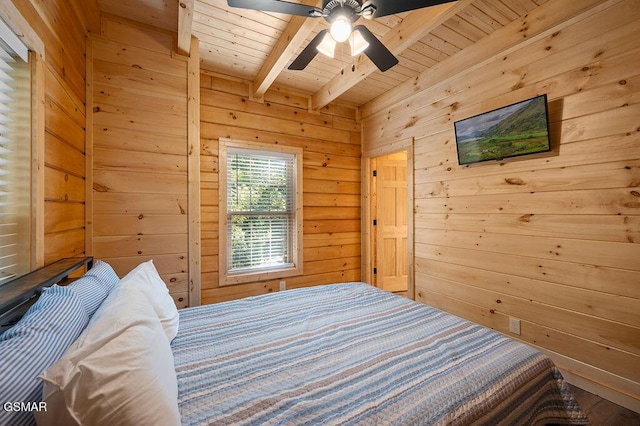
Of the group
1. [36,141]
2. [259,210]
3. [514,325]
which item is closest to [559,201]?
[514,325]

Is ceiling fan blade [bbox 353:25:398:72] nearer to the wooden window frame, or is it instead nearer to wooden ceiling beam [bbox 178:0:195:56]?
wooden ceiling beam [bbox 178:0:195:56]

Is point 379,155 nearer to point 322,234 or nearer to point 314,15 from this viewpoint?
point 322,234

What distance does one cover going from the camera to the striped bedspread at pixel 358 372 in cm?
90

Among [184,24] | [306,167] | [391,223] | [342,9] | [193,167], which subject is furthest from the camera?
[391,223]

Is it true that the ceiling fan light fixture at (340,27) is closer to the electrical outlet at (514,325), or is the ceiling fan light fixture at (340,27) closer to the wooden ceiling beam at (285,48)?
the wooden ceiling beam at (285,48)

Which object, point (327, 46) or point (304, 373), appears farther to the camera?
point (327, 46)

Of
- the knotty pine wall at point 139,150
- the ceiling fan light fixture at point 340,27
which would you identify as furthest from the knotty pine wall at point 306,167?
the ceiling fan light fixture at point 340,27

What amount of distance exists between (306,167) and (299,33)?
5.41ft

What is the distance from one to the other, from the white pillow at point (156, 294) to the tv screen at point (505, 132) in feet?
8.83

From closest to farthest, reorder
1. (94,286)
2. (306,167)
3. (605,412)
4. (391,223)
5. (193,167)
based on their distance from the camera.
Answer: (94,286) < (605,412) < (193,167) < (306,167) < (391,223)

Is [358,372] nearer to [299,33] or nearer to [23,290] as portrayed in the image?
[23,290]

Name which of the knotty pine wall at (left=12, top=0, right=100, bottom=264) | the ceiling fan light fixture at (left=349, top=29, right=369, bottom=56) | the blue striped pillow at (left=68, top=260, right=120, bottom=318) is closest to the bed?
the blue striped pillow at (left=68, top=260, right=120, bottom=318)

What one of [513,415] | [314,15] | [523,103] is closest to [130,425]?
[513,415]

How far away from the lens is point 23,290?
3.52 feet
